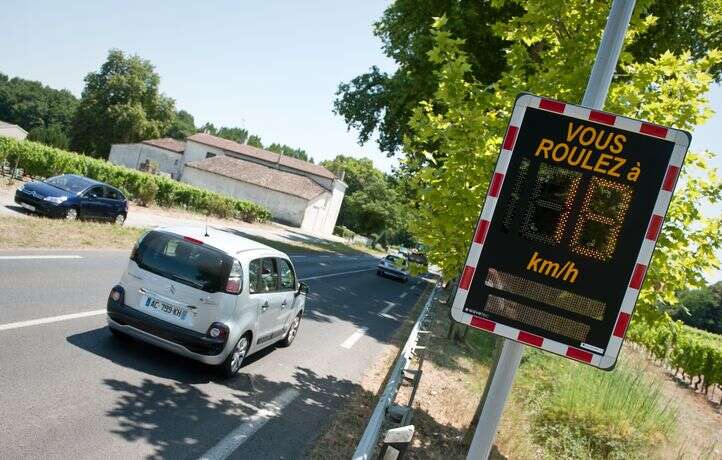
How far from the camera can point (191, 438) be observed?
5.49m

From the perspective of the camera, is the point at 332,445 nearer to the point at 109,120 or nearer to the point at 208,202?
the point at 208,202

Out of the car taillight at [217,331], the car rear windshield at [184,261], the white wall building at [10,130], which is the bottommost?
the white wall building at [10,130]

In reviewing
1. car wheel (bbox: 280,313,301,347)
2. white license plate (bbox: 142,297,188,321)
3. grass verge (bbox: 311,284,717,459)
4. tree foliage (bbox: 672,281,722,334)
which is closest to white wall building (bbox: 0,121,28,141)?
car wheel (bbox: 280,313,301,347)

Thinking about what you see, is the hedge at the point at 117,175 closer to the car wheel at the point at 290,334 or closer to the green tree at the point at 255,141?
the car wheel at the point at 290,334

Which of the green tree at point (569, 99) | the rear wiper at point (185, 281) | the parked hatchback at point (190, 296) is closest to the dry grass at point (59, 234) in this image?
the parked hatchback at point (190, 296)

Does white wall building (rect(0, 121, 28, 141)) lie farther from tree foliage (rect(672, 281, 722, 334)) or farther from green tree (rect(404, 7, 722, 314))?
tree foliage (rect(672, 281, 722, 334))

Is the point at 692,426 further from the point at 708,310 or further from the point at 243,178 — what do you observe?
the point at 708,310

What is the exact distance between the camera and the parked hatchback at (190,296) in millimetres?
6988

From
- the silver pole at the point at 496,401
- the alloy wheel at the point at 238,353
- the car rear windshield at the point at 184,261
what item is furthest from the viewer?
the alloy wheel at the point at 238,353

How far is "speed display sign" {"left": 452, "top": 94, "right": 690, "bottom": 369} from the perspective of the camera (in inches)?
139

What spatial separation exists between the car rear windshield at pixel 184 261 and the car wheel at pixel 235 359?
3.18 feet

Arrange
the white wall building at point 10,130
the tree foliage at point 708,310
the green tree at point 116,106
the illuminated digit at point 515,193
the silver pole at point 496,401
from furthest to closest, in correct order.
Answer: the tree foliage at point 708,310 → the white wall building at point 10,130 → the green tree at point 116,106 → the silver pole at point 496,401 → the illuminated digit at point 515,193

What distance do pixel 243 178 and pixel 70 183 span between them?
144ft

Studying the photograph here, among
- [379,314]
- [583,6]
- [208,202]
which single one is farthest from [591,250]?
[208,202]
